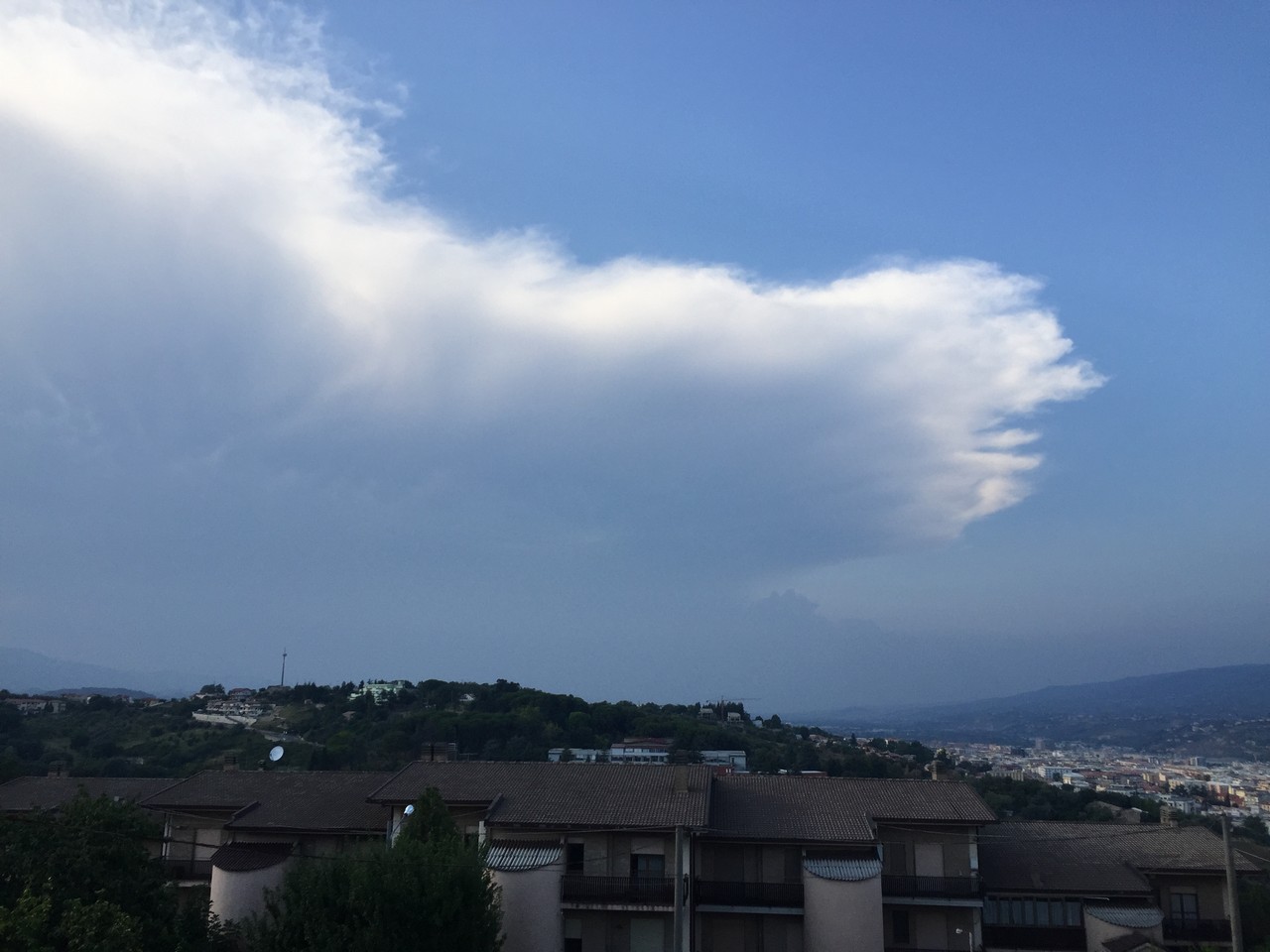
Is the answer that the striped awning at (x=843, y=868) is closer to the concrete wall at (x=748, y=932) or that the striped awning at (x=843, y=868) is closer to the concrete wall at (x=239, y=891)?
the concrete wall at (x=748, y=932)

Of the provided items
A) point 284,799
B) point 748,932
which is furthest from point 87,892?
point 748,932

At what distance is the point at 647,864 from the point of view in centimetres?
3316

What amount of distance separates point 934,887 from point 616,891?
10291 mm

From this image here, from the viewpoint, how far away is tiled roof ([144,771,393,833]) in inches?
1391

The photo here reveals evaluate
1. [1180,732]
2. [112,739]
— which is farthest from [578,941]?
[1180,732]

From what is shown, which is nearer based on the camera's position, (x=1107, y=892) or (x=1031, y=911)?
(x=1107, y=892)

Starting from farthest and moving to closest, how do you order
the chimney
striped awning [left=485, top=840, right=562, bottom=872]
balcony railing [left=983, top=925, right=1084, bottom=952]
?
1. the chimney
2. balcony railing [left=983, top=925, right=1084, bottom=952]
3. striped awning [left=485, top=840, right=562, bottom=872]

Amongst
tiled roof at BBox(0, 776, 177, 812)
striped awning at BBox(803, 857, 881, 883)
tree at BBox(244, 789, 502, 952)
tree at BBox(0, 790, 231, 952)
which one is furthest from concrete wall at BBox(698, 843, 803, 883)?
tiled roof at BBox(0, 776, 177, 812)

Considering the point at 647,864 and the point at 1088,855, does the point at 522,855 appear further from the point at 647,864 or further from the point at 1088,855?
the point at 1088,855

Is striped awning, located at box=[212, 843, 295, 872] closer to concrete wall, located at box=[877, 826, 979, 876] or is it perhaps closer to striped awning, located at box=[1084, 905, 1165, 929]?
concrete wall, located at box=[877, 826, 979, 876]

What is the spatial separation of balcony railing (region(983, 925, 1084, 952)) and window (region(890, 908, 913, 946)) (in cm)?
245

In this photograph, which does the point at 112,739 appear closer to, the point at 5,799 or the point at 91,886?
the point at 5,799

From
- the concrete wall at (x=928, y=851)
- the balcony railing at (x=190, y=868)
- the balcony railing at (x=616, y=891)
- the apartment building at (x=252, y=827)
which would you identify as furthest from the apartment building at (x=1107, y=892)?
the balcony railing at (x=190, y=868)

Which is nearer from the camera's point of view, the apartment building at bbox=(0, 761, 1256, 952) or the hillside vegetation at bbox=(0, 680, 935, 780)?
the apartment building at bbox=(0, 761, 1256, 952)
